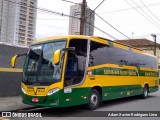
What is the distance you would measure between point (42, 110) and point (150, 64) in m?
10.7

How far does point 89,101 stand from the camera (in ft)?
40.6

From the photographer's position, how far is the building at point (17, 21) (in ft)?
66.3

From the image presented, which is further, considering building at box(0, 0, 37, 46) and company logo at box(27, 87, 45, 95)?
building at box(0, 0, 37, 46)

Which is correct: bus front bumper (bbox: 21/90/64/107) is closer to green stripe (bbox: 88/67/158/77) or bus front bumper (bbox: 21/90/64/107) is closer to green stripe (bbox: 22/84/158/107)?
green stripe (bbox: 22/84/158/107)

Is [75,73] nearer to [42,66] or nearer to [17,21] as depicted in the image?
[42,66]

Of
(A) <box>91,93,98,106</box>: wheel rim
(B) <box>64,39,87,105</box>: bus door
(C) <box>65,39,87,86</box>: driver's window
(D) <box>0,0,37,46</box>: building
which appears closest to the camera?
(B) <box>64,39,87,105</box>: bus door

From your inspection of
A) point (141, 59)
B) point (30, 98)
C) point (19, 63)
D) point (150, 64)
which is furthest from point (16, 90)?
point (150, 64)

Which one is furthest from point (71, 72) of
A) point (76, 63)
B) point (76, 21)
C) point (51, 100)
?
point (76, 21)

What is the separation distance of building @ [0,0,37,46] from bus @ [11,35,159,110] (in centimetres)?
757

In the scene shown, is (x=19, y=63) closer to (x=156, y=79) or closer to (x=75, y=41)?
(x=75, y=41)

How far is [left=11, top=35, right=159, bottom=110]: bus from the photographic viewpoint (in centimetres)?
1086

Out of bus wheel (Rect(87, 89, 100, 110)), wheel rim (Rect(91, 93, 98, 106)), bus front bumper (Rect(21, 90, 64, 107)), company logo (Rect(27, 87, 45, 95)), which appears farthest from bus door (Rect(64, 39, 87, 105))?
company logo (Rect(27, 87, 45, 95))

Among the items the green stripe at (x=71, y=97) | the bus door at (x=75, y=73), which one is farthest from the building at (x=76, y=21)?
the bus door at (x=75, y=73)

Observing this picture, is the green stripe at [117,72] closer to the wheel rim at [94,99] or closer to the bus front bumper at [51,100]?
the wheel rim at [94,99]
